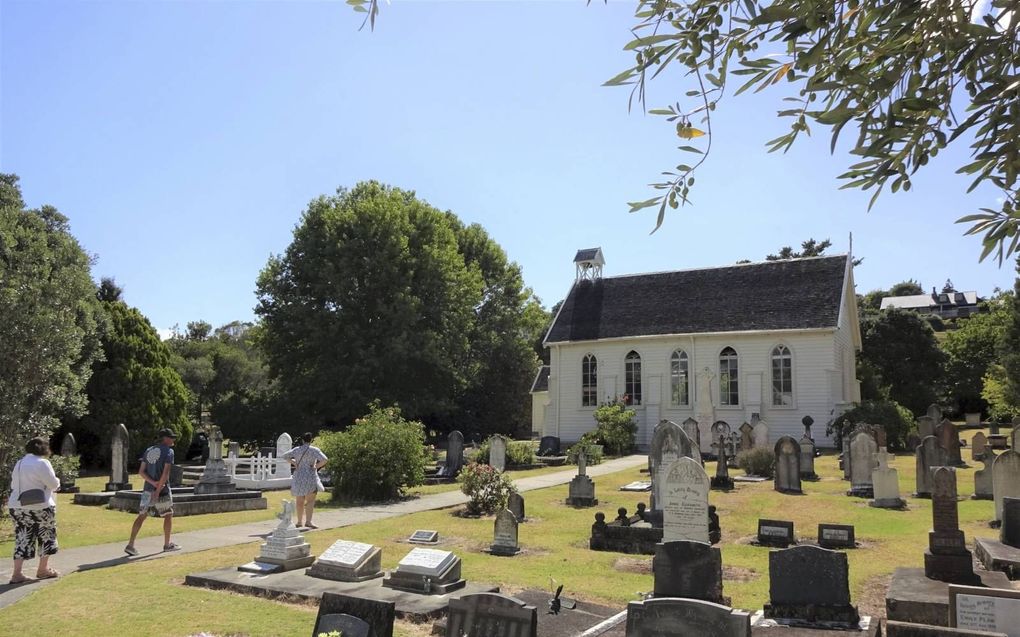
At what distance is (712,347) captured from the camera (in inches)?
1347

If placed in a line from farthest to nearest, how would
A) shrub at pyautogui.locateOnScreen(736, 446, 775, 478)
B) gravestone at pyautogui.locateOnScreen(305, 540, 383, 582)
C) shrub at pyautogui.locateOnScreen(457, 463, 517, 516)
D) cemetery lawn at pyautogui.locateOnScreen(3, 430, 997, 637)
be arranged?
shrub at pyautogui.locateOnScreen(736, 446, 775, 478)
shrub at pyautogui.locateOnScreen(457, 463, 517, 516)
gravestone at pyautogui.locateOnScreen(305, 540, 383, 582)
cemetery lawn at pyautogui.locateOnScreen(3, 430, 997, 637)

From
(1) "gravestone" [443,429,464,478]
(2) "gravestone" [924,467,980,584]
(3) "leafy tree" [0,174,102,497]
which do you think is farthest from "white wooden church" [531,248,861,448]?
(3) "leafy tree" [0,174,102,497]

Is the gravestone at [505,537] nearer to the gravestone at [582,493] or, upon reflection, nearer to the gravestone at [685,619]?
the gravestone at [582,493]

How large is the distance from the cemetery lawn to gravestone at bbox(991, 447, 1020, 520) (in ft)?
2.23

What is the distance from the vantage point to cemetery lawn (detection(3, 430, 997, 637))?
7.98 m

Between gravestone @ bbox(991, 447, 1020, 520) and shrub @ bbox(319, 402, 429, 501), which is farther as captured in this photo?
shrub @ bbox(319, 402, 429, 501)

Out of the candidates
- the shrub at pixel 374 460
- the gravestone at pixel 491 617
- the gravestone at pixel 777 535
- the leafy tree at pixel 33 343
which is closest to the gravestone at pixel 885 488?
the gravestone at pixel 777 535

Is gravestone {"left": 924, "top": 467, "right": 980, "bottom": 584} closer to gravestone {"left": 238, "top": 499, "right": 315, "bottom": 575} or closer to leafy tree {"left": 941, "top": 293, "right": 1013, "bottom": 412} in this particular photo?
gravestone {"left": 238, "top": 499, "right": 315, "bottom": 575}

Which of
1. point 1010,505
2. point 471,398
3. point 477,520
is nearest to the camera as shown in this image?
point 1010,505

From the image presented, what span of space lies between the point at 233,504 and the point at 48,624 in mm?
9890

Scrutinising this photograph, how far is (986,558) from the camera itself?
9.81m

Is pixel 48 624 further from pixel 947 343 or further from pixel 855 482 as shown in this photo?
pixel 947 343

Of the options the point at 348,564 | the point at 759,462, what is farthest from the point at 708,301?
the point at 348,564

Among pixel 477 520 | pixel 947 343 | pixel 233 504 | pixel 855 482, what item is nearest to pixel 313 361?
pixel 233 504
